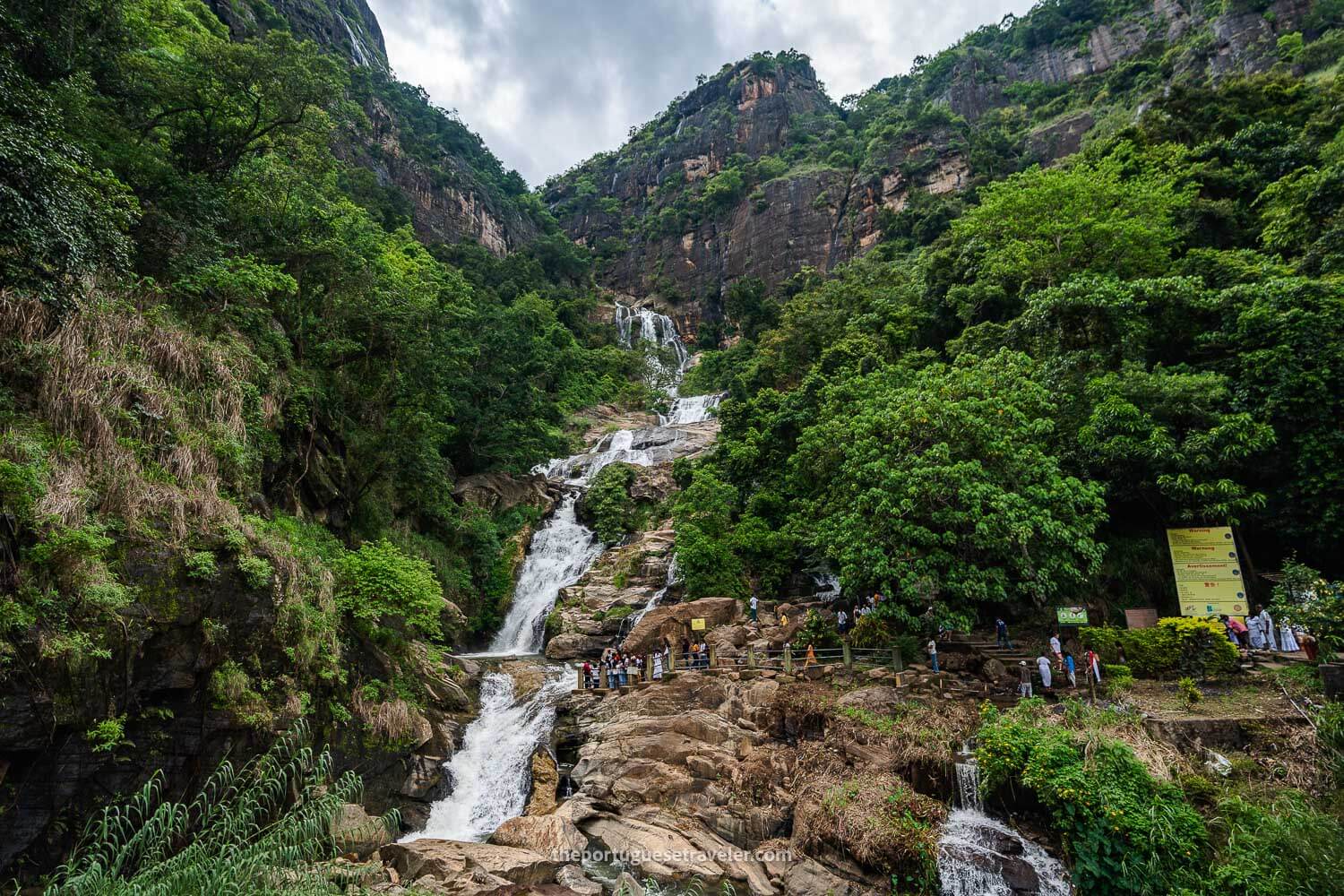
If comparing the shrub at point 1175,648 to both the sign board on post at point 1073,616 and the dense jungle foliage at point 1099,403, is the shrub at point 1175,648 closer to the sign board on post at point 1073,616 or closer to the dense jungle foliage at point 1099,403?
the sign board on post at point 1073,616

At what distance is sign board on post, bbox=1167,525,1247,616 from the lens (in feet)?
41.9

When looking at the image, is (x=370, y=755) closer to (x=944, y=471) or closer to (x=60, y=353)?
(x=60, y=353)

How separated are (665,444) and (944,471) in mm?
23215

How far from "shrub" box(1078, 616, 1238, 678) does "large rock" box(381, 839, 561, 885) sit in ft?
37.0

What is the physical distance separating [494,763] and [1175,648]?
13.9 m

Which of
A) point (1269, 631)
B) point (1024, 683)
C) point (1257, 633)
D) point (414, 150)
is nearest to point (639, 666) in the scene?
point (1024, 683)

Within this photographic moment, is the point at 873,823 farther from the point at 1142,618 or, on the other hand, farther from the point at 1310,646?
the point at 1310,646

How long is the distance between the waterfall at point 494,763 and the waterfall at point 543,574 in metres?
6.05

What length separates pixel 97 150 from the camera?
35.7ft

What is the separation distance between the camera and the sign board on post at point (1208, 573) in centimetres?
1278

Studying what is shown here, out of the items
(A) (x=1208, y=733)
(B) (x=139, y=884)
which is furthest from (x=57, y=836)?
(A) (x=1208, y=733)

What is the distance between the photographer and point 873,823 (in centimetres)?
936

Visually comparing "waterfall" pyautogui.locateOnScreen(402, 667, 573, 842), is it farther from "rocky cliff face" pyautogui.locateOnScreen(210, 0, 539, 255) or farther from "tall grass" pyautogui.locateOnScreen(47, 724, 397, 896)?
"rocky cliff face" pyautogui.locateOnScreen(210, 0, 539, 255)

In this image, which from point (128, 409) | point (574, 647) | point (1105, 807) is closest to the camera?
point (1105, 807)
